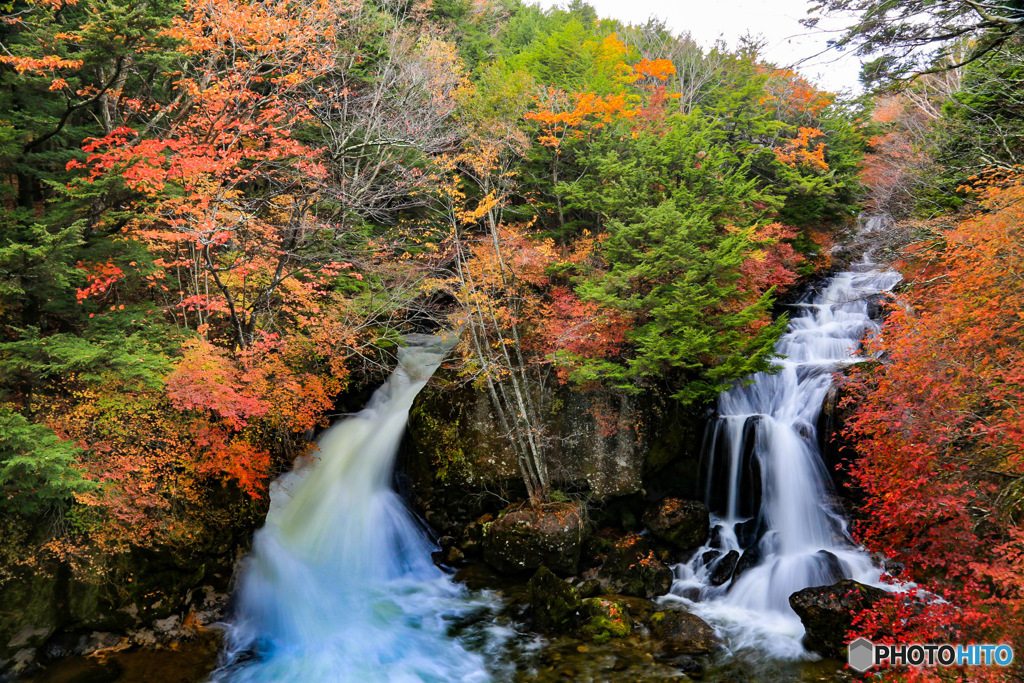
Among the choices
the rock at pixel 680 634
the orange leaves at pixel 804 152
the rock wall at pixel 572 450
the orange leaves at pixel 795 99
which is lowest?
the rock at pixel 680 634

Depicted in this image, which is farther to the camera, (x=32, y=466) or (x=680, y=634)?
(x=680, y=634)

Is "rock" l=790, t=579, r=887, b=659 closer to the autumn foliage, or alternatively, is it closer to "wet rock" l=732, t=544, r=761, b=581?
the autumn foliage

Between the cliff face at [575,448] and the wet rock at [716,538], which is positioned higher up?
the cliff face at [575,448]

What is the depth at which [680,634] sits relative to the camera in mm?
8406

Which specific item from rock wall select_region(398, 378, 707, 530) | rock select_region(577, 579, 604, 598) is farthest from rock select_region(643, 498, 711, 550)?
rock select_region(577, 579, 604, 598)

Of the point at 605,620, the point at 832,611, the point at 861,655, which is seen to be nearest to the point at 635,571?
the point at 605,620

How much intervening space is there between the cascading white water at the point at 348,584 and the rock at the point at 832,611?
522 cm

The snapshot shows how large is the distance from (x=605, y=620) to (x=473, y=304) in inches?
290

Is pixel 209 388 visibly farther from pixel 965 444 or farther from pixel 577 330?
pixel 965 444

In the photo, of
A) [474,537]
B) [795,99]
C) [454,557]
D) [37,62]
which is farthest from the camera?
[795,99]

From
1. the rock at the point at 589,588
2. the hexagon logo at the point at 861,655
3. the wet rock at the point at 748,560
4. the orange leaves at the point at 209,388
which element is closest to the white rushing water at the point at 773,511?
the wet rock at the point at 748,560

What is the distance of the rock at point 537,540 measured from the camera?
33.0 ft

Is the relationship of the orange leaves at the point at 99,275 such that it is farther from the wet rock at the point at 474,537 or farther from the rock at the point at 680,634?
the rock at the point at 680,634

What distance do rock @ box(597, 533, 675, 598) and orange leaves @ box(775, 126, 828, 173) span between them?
13.1 metres
